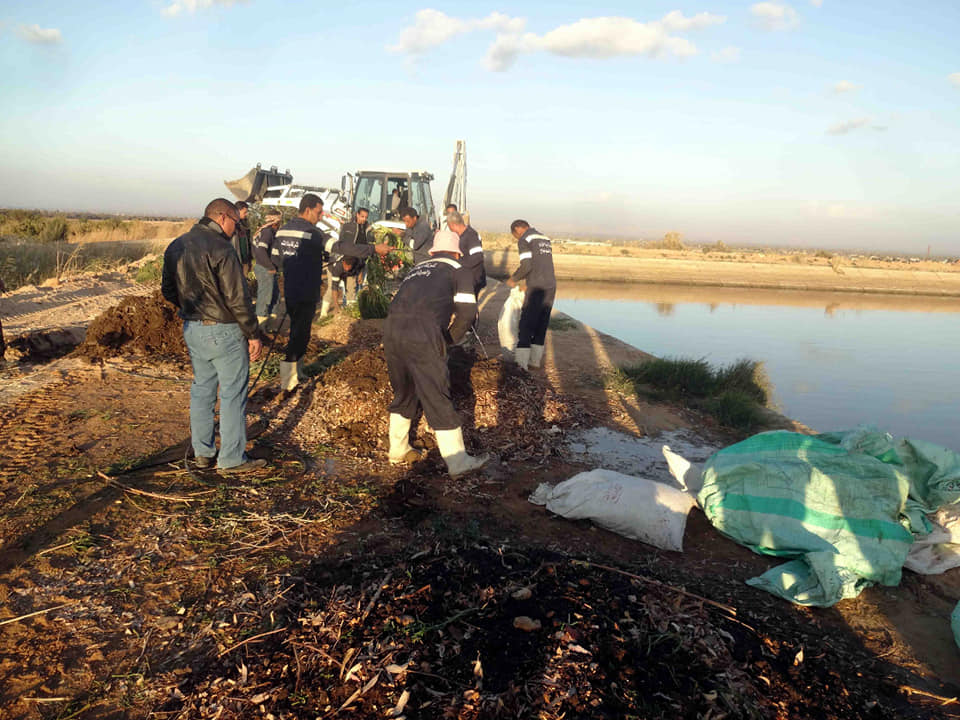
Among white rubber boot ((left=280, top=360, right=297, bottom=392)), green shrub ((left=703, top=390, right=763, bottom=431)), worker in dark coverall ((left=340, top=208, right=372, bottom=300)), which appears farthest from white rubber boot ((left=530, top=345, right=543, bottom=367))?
white rubber boot ((left=280, top=360, right=297, bottom=392))

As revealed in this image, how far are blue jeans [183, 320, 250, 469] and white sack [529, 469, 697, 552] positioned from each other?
2342 mm

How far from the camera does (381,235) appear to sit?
12562mm

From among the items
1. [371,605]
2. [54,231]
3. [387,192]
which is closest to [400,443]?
[371,605]

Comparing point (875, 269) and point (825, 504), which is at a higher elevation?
point (875, 269)

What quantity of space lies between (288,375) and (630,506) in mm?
3803

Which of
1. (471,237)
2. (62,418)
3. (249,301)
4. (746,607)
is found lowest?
(746,607)

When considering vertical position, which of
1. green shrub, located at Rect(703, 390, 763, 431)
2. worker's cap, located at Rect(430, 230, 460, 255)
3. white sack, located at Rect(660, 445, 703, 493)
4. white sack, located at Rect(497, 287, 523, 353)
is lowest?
green shrub, located at Rect(703, 390, 763, 431)

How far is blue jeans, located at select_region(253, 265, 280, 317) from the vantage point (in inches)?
322

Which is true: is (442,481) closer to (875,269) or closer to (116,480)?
(116,480)

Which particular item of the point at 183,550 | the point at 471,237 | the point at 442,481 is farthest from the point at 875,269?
the point at 183,550

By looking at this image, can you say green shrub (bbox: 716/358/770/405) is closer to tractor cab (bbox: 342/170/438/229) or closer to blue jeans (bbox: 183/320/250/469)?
blue jeans (bbox: 183/320/250/469)

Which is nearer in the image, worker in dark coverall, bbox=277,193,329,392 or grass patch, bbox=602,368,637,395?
worker in dark coverall, bbox=277,193,329,392

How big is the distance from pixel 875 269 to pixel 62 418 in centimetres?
3609

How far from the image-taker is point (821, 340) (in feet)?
50.6
